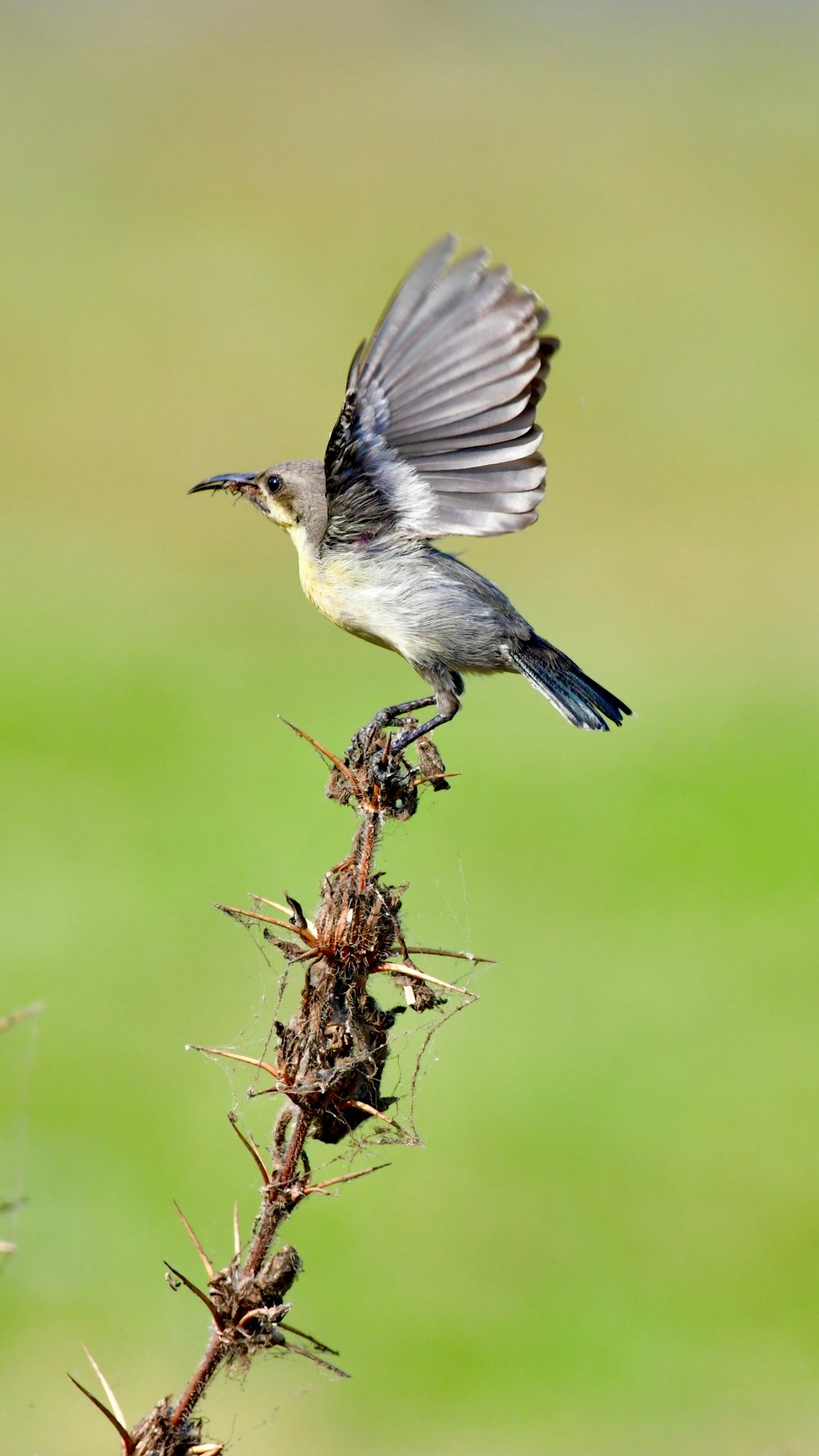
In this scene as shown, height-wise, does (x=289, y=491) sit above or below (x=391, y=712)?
above

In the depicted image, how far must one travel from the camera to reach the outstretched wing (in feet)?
13.6

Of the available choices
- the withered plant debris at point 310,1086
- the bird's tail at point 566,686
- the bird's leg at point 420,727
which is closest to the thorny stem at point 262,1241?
the withered plant debris at point 310,1086

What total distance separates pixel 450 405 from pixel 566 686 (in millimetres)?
1159

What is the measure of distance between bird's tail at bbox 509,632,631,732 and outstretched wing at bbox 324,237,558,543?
2.26 ft

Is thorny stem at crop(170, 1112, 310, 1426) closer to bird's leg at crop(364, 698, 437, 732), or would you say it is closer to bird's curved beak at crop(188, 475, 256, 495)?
bird's leg at crop(364, 698, 437, 732)

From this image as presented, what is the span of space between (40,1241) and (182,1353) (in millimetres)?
1633

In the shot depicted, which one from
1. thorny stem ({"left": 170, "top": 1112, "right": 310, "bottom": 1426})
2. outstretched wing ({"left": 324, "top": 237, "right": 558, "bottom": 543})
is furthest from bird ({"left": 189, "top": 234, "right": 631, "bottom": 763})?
thorny stem ({"left": 170, "top": 1112, "right": 310, "bottom": 1426})

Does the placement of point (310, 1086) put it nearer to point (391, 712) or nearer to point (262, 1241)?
point (262, 1241)

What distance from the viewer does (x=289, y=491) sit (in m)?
5.54

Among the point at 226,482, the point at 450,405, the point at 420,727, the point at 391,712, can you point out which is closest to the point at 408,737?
the point at 420,727

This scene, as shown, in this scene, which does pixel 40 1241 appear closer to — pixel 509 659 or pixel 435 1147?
pixel 435 1147

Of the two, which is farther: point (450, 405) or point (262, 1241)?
point (450, 405)

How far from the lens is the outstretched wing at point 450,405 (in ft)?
13.6

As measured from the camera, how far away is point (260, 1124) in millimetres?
12398
